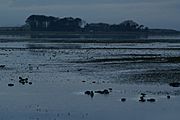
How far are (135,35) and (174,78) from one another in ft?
495

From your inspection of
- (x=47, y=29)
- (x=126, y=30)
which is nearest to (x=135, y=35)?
(x=126, y=30)

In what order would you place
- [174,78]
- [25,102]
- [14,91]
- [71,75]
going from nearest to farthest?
[25,102]
[14,91]
[174,78]
[71,75]

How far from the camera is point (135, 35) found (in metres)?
182

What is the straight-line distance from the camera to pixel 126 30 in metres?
182

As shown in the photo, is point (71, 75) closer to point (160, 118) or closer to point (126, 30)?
point (160, 118)

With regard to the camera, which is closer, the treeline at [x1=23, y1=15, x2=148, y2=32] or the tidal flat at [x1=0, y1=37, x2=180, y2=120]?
the tidal flat at [x1=0, y1=37, x2=180, y2=120]

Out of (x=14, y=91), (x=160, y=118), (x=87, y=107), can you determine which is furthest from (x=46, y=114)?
(x=14, y=91)

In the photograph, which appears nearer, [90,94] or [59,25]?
[90,94]

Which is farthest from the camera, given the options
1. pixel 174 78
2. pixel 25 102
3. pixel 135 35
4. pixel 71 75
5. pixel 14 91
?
pixel 135 35

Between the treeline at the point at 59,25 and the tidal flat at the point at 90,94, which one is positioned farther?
the treeline at the point at 59,25

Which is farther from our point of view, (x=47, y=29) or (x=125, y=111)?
(x=47, y=29)

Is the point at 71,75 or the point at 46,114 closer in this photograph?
the point at 46,114

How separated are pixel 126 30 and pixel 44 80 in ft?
499

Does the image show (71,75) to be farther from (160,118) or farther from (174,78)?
(160,118)
